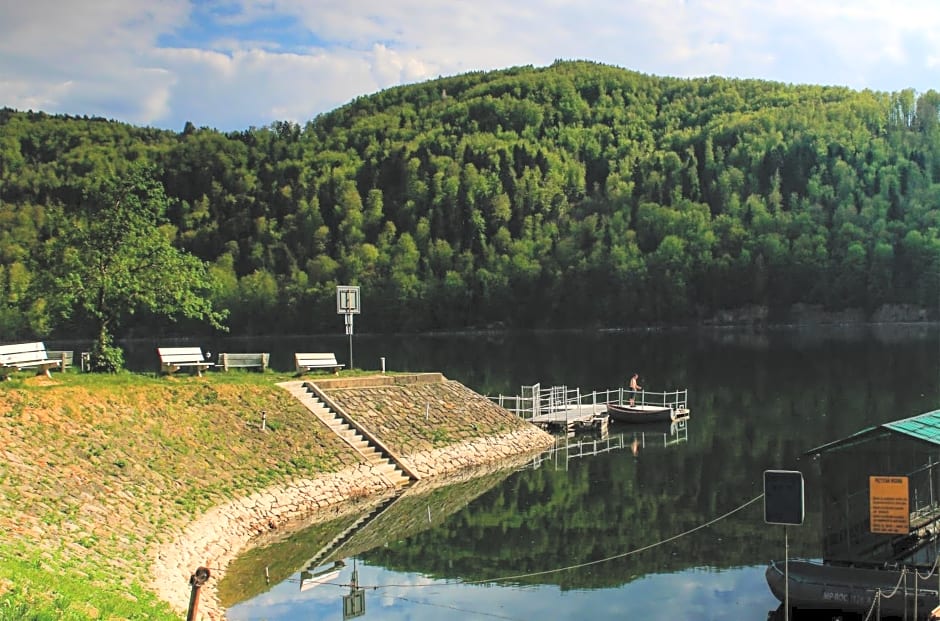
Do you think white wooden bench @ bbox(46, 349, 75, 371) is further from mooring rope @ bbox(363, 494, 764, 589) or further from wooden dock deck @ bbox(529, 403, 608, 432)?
wooden dock deck @ bbox(529, 403, 608, 432)

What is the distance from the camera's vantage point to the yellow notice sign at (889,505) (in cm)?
1933

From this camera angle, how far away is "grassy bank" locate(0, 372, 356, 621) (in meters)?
16.6

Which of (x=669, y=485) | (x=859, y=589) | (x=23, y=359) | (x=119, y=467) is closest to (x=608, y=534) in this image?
(x=669, y=485)

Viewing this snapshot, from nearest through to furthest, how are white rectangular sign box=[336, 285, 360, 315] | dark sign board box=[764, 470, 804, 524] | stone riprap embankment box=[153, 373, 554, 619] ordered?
dark sign board box=[764, 470, 804, 524] < stone riprap embankment box=[153, 373, 554, 619] < white rectangular sign box=[336, 285, 360, 315]

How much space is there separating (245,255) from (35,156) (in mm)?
43854

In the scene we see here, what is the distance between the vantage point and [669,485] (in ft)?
113

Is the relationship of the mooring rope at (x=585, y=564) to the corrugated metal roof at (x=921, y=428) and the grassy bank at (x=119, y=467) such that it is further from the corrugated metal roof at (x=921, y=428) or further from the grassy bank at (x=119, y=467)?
the corrugated metal roof at (x=921, y=428)

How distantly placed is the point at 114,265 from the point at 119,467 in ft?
44.1

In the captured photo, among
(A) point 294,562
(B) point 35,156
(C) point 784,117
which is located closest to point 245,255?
(B) point 35,156

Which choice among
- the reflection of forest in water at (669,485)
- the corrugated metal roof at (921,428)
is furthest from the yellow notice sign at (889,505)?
the reflection of forest in water at (669,485)

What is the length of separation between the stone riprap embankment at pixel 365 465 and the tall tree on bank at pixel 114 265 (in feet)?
22.7

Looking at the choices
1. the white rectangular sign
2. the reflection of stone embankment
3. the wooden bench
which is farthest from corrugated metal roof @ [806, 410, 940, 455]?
the white rectangular sign

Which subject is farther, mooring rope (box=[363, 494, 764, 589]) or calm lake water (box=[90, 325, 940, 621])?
mooring rope (box=[363, 494, 764, 589])

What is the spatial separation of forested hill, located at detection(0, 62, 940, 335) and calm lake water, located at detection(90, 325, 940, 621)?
88.9 m
